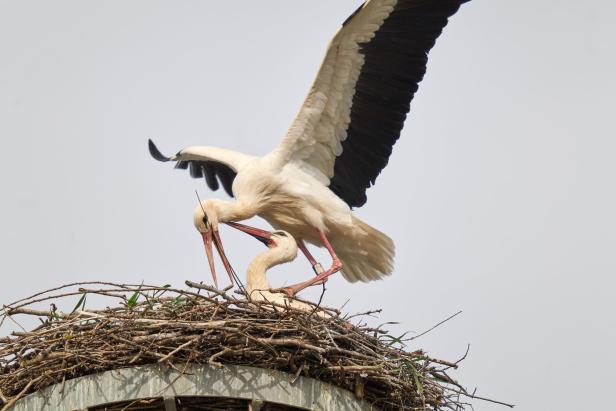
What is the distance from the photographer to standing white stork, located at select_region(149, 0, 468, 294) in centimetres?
1142

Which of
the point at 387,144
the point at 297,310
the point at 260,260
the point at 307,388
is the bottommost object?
the point at 307,388

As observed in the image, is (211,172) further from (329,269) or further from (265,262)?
(265,262)

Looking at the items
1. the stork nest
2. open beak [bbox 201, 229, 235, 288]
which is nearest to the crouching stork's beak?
open beak [bbox 201, 229, 235, 288]

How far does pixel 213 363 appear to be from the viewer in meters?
7.87

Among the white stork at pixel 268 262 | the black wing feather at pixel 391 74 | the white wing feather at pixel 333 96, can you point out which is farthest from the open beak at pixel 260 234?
the black wing feather at pixel 391 74

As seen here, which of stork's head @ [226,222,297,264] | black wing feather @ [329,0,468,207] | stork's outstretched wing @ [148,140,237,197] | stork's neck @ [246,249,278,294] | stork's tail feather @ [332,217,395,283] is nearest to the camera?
stork's neck @ [246,249,278,294]

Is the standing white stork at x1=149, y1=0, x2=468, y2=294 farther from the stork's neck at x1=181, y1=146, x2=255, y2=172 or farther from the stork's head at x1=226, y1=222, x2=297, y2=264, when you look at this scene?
the stork's head at x1=226, y1=222, x2=297, y2=264

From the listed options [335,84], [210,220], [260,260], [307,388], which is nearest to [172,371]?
[307,388]

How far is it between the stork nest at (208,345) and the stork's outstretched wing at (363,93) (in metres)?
3.20

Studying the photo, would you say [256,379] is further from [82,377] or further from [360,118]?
[360,118]

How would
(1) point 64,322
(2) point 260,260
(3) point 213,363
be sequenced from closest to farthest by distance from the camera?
(3) point 213,363
(1) point 64,322
(2) point 260,260

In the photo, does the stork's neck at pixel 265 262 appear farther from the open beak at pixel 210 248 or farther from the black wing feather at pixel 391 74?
the black wing feather at pixel 391 74

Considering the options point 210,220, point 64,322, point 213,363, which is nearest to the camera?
point 213,363

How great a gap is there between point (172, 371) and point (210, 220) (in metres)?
3.40
